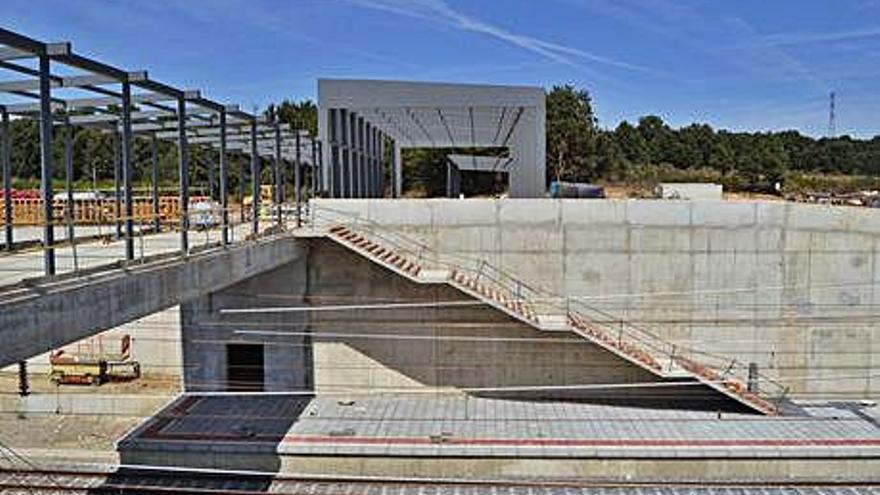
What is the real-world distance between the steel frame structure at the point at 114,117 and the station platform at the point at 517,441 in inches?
149

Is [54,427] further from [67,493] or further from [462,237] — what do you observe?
[462,237]

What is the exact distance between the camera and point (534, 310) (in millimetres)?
15836

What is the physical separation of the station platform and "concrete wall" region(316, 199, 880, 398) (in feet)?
4.59

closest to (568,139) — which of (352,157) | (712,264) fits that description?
(352,157)

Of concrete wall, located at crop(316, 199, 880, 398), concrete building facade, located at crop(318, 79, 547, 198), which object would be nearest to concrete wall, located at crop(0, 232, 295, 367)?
concrete wall, located at crop(316, 199, 880, 398)

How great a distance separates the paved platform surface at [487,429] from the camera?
505 inches

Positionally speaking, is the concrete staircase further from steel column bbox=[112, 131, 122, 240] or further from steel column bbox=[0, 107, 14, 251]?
steel column bbox=[0, 107, 14, 251]

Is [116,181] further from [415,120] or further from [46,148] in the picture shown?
[415,120]

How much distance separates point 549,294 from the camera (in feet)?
52.1

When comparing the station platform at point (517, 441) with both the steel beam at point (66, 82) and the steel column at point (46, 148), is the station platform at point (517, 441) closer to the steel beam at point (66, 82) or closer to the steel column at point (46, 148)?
the steel beam at point (66, 82)

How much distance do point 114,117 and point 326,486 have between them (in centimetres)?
730

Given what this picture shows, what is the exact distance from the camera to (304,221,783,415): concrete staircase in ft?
47.5

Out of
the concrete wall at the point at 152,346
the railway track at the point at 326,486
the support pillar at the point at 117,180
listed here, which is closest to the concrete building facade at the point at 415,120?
the concrete wall at the point at 152,346

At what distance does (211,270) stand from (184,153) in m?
1.63
